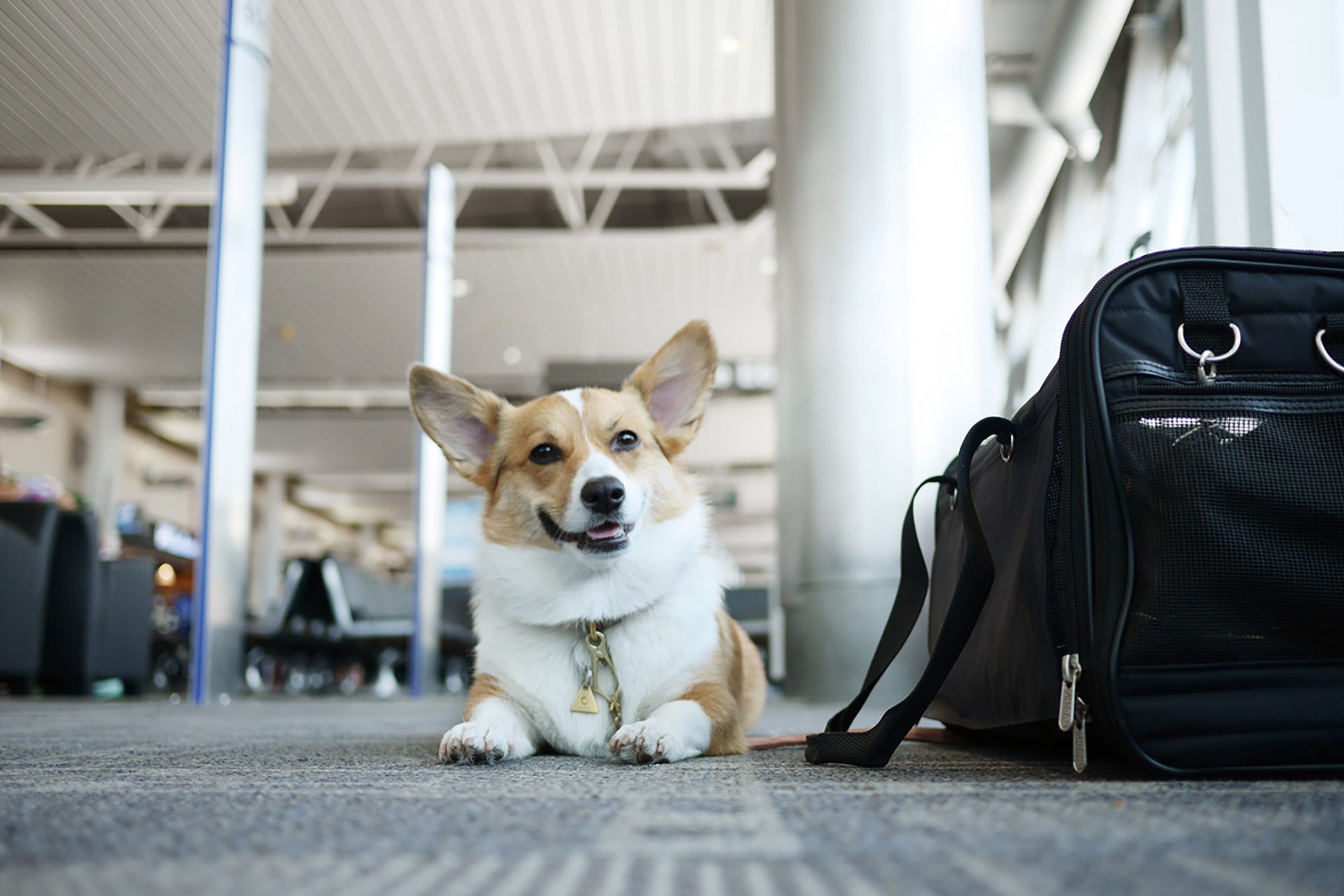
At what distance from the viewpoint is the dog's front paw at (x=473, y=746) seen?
142cm

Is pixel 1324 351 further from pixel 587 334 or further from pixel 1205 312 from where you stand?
pixel 587 334

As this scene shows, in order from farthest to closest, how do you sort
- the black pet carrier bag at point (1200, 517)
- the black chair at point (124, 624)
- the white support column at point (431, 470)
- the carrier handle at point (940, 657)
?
the white support column at point (431, 470) < the black chair at point (124, 624) < the carrier handle at point (940, 657) < the black pet carrier bag at point (1200, 517)

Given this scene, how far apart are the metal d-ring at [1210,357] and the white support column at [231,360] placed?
4.37 meters

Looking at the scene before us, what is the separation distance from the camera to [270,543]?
1972 cm

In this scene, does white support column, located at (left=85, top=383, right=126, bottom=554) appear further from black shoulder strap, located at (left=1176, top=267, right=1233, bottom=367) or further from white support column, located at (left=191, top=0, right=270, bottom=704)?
black shoulder strap, located at (left=1176, top=267, right=1233, bottom=367)

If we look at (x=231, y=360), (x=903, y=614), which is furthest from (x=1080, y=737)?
(x=231, y=360)

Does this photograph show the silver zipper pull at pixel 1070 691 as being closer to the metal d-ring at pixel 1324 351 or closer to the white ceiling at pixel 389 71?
the metal d-ring at pixel 1324 351

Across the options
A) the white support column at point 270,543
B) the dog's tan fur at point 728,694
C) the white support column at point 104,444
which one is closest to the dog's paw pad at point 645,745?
the dog's tan fur at point 728,694

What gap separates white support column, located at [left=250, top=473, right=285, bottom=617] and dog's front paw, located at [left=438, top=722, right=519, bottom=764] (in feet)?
61.9

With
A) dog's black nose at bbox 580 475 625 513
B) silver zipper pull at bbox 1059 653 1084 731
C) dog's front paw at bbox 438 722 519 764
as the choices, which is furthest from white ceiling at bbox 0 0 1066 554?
dog's front paw at bbox 438 722 519 764

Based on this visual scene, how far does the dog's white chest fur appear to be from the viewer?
1.63m

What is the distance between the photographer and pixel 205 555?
4.60 metres

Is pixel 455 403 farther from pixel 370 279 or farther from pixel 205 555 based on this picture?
pixel 370 279

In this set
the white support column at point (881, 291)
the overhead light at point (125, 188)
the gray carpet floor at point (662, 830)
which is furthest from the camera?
the overhead light at point (125, 188)
